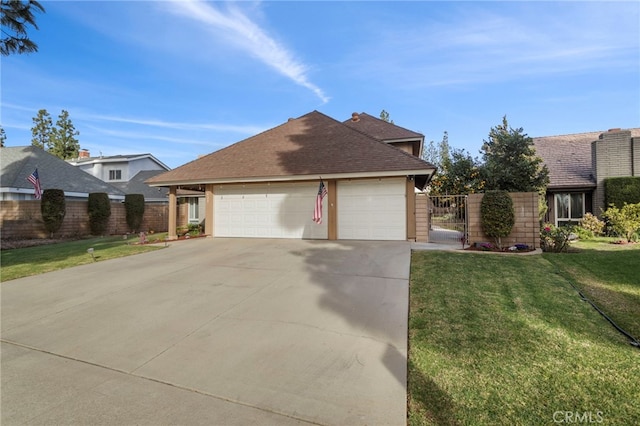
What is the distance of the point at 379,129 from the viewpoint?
59.0 ft

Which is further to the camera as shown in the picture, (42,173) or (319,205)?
(42,173)

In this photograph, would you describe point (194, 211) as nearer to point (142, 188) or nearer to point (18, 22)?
point (142, 188)

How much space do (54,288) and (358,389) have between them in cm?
733

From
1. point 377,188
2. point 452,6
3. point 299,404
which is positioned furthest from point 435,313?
point 452,6

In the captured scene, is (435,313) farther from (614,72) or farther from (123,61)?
(123,61)

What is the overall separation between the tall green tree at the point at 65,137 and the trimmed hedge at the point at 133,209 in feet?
93.5

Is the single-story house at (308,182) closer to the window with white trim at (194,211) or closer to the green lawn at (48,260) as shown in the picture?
the green lawn at (48,260)

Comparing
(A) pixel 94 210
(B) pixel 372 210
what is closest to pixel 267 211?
(B) pixel 372 210

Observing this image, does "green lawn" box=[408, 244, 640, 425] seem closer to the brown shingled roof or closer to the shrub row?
the brown shingled roof

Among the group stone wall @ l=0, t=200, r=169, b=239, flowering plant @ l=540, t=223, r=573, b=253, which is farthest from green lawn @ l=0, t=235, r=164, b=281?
flowering plant @ l=540, t=223, r=573, b=253

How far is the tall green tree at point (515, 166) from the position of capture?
14109 mm

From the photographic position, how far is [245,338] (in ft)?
13.3

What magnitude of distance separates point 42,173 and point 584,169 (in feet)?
105

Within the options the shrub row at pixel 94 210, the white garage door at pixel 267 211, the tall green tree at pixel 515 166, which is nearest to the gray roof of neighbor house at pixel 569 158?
the tall green tree at pixel 515 166
